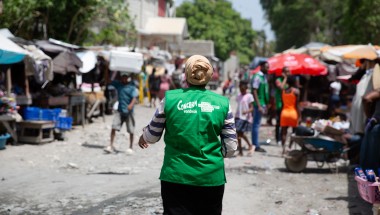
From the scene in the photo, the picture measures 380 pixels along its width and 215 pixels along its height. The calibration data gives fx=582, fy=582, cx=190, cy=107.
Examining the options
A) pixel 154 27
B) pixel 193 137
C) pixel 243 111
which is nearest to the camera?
pixel 193 137

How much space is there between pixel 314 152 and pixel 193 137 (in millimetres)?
5994

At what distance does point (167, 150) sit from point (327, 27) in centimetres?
4556

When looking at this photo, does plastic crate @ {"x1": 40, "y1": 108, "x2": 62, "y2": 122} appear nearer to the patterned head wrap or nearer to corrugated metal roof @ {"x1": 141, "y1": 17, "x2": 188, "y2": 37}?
the patterned head wrap

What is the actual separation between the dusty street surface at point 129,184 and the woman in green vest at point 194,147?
252cm

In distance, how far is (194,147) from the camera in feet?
14.0

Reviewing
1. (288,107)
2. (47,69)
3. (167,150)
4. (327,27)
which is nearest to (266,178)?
(288,107)

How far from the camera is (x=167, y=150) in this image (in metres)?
4.40

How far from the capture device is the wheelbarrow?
32.0 feet

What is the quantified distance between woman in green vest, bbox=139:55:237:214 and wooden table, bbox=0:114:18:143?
27.2 ft

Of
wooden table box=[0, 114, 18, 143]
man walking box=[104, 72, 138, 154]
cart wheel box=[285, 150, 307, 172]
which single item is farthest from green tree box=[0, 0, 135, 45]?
cart wheel box=[285, 150, 307, 172]

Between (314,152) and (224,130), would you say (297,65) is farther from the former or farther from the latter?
(224,130)

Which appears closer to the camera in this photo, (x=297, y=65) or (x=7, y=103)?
(x=7, y=103)


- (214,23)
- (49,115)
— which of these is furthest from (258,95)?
(214,23)

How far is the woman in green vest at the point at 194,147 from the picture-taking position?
4.28 metres
